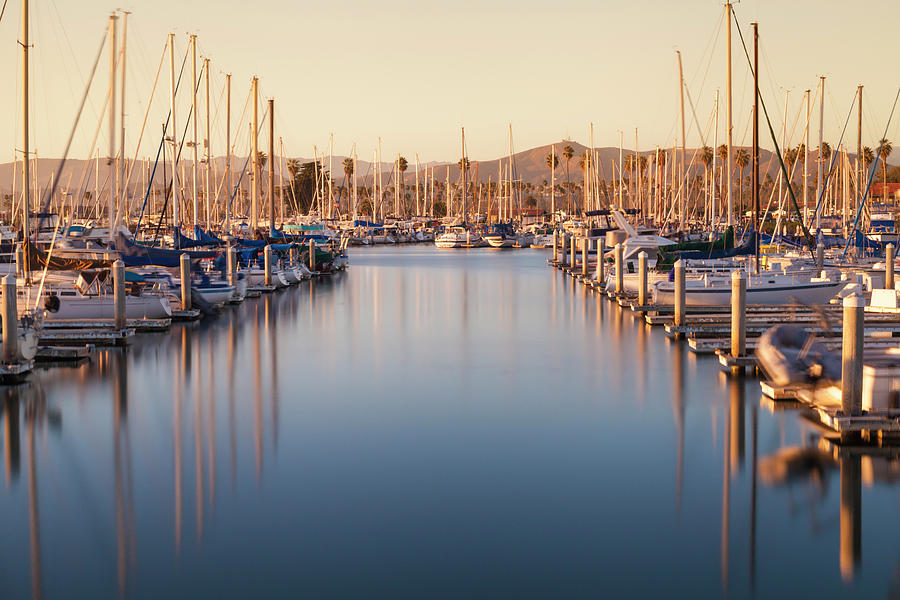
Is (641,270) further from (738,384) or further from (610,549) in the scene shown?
(610,549)

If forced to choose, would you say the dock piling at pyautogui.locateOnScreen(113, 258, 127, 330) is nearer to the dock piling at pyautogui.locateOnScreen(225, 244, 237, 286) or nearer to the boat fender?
the boat fender

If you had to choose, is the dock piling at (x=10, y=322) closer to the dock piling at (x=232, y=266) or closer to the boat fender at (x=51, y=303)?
the boat fender at (x=51, y=303)

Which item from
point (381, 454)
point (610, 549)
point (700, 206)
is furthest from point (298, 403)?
point (700, 206)

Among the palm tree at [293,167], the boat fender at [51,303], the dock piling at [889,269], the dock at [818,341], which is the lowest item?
the dock at [818,341]

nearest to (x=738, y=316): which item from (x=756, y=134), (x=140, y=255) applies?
(x=756, y=134)

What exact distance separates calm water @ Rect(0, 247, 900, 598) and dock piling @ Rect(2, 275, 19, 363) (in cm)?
67

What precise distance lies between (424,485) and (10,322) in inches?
380

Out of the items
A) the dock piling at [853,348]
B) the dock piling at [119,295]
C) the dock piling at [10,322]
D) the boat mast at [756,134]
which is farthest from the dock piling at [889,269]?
the dock piling at [10,322]

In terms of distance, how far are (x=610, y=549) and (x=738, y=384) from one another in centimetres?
930

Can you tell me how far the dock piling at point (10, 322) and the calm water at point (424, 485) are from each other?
2.19 feet

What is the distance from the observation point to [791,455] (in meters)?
13.8

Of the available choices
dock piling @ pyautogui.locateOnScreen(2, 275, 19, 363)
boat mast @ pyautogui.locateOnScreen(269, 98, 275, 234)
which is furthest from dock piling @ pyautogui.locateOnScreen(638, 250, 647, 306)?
boat mast @ pyautogui.locateOnScreen(269, 98, 275, 234)

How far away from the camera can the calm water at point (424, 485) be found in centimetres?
966

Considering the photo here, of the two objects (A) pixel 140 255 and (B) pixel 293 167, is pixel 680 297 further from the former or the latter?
(B) pixel 293 167
